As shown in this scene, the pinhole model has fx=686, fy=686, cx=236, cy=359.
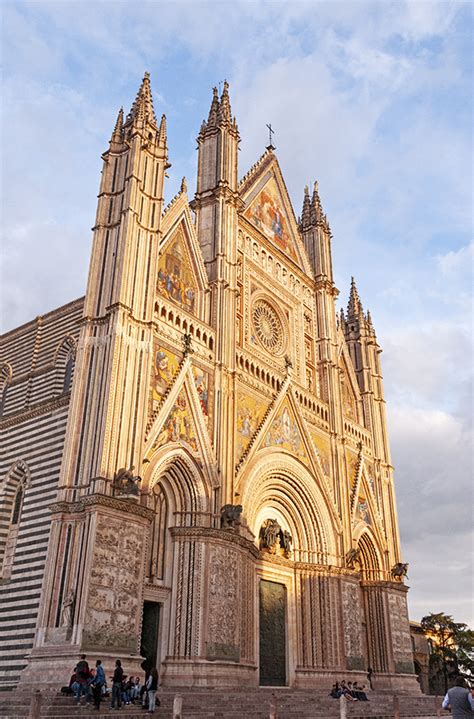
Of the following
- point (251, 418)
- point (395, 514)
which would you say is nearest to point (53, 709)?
point (251, 418)

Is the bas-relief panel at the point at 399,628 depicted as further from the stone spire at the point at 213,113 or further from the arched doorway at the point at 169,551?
the stone spire at the point at 213,113

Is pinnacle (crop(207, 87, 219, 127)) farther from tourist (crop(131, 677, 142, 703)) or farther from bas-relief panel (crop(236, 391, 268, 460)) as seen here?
tourist (crop(131, 677, 142, 703))

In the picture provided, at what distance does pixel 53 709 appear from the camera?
11.9 metres

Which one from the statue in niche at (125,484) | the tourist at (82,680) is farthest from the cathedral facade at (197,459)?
the tourist at (82,680)

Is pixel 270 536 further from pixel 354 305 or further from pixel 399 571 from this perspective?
pixel 354 305

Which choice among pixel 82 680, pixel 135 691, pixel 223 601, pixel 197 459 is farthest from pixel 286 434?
pixel 82 680

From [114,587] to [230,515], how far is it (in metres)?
4.89

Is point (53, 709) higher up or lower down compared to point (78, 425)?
lower down

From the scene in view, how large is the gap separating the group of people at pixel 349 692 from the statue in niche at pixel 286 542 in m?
4.43

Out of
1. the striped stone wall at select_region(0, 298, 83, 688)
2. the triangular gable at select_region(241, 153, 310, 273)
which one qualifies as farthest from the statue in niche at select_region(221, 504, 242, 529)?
the triangular gable at select_region(241, 153, 310, 273)

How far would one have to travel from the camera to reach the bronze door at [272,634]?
21578 mm

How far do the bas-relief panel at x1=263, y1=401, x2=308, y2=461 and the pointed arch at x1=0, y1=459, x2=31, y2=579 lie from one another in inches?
314

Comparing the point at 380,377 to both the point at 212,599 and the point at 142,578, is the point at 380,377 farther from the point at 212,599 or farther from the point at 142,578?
the point at 142,578

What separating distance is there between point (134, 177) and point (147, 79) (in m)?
4.82
